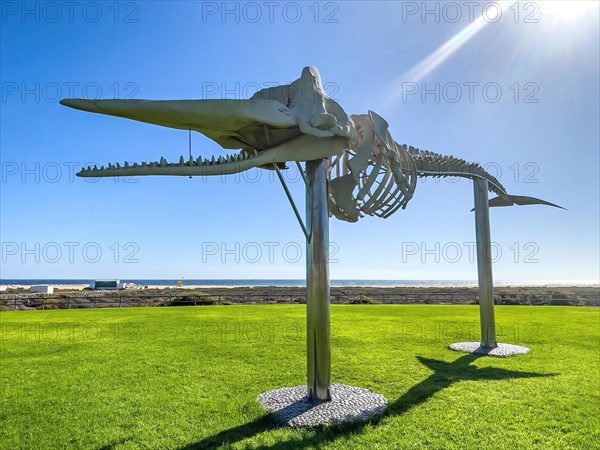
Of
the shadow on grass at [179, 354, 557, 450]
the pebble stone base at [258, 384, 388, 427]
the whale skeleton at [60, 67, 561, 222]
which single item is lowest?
the shadow on grass at [179, 354, 557, 450]

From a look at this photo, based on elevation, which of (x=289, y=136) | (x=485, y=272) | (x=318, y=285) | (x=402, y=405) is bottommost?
(x=402, y=405)

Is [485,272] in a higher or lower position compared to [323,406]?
higher

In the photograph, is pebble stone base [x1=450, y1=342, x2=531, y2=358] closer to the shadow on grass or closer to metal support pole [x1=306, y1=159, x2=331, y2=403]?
the shadow on grass

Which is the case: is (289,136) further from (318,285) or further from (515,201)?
(515,201)

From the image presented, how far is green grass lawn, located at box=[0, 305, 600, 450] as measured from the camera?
5.18 metres

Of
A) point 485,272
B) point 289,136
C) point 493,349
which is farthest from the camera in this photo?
point 485,272

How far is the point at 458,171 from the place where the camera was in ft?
34.6

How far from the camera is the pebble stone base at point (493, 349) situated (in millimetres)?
9797

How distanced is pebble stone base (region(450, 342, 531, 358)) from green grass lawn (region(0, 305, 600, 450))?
27 centimetres

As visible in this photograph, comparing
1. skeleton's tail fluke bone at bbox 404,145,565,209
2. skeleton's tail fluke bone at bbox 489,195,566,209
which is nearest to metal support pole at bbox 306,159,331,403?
skeleton's tail fluke bone at bbox 404,145,565,209

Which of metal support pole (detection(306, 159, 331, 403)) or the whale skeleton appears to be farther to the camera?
metal support pole (detection(306, 159, 331, 403))

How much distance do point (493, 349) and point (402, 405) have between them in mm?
4956

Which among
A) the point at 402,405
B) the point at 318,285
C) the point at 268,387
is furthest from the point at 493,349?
the point at 318,285

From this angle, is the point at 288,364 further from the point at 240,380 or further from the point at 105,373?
the point at 105,373
